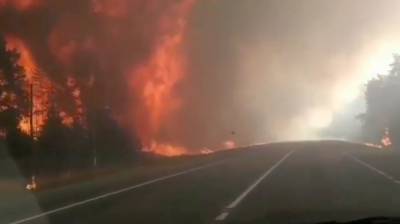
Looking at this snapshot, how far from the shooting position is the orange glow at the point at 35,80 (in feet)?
158

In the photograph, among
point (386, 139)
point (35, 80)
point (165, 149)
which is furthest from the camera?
point (386, 139)

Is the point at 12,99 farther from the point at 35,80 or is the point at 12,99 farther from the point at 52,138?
the point at 35,80

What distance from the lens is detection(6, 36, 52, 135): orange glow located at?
48062mm

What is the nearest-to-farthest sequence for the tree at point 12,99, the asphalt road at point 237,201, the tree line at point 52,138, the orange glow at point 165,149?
the asphalt road at point 237,201 → the tree line at point 52,138 → the tree at point 12,99 → the orange glow at point 165,149

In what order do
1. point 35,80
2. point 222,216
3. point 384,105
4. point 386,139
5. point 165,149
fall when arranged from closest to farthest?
point 222,216 < point 35,80 < point 165,149 < point 386,139 < point 384,105

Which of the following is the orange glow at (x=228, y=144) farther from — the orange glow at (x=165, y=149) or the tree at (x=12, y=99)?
the tree at (x=12, y=99)

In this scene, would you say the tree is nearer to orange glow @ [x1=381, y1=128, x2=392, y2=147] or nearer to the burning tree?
the burning tree

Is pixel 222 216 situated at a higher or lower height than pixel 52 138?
lower

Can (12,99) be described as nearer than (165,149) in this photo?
Yes

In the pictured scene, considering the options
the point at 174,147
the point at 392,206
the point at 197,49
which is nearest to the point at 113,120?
the point at 174,147

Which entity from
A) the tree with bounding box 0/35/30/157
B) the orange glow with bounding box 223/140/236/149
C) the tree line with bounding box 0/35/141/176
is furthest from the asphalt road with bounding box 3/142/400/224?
the orange glow with bounding box 223/140/236/149

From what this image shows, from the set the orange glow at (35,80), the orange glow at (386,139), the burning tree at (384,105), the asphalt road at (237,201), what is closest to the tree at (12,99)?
the orange glow at (35,80)

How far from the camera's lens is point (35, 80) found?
51188 mm

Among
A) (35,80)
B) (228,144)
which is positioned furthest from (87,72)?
(228,144)
